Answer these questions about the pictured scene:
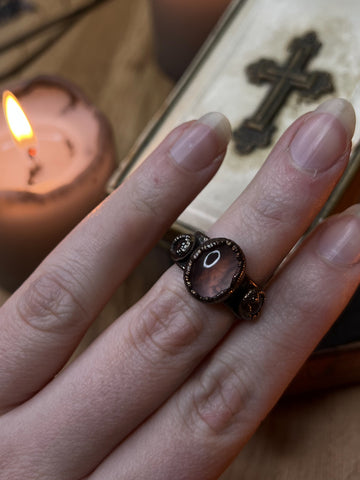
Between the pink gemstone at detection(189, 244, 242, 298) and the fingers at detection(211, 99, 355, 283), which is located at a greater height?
the fingers at detection(211, 99, 355, 283)

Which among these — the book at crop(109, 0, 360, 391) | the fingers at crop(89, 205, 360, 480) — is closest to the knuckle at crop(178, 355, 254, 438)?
the fingers at crop(89, 205, 360, 480)

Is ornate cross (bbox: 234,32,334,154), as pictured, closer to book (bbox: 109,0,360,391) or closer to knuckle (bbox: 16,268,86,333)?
book (bbox: 109,0,360,391)

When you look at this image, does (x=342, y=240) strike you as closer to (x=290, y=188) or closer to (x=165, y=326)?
(x=290, y=188)

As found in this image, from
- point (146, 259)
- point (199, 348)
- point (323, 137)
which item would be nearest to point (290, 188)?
point (323, 137)

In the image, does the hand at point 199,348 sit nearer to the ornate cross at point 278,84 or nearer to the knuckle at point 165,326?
the knuckle at point 165,326

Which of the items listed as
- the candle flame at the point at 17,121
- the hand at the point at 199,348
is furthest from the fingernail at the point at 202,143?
the candle flame at the point at 17,121

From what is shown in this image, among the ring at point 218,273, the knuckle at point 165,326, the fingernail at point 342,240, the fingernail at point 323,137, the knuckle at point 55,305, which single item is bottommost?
the knuckle at point 55,305

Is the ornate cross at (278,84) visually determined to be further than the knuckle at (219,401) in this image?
A: Yes
